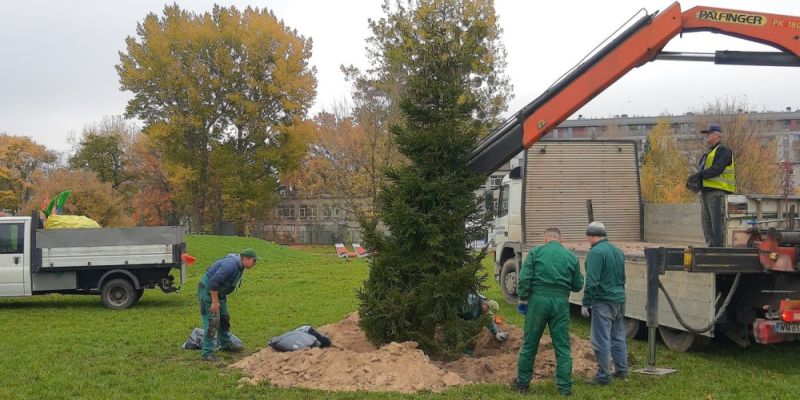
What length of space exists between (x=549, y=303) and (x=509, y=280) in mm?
8512

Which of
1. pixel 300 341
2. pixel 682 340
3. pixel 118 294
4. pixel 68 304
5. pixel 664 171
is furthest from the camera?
pixel 664 171

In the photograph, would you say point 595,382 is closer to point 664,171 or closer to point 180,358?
point 180,358

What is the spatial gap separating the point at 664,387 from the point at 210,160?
150ft

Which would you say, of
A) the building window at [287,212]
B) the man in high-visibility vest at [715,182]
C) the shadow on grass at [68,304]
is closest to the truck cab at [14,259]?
the shadow on grass at [68,304]

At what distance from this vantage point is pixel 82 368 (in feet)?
29.3

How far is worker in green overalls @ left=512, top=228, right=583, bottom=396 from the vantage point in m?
7.27

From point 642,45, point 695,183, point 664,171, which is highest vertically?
point 664,171

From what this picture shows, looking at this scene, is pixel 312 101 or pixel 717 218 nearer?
pixel 717 218

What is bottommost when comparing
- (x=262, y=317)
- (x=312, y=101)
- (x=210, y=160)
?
(x=262, y=317)

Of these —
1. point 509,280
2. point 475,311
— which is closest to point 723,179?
point 475,311

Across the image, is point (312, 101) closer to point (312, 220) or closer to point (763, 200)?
point (312, 220)

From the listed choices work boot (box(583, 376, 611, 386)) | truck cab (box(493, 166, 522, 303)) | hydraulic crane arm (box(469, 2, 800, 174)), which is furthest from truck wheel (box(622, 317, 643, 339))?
hydraulic crane arm (box(469, 2, 800, 174))

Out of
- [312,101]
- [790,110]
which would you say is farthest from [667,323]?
[790,110]

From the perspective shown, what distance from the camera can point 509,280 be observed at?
15.7 m
